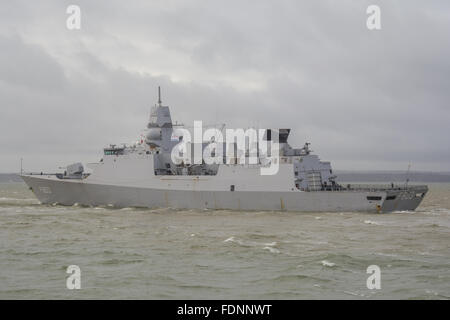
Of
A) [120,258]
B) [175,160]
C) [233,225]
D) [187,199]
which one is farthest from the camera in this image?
[175,160]

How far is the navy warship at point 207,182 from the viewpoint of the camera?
24594 mm

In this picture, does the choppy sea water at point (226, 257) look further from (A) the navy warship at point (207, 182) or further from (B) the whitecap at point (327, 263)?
(A) the navy warship at point (207, 182)

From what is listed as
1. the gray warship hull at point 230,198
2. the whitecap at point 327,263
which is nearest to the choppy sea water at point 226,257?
the whitecap at point 327,263

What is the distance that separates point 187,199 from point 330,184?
7.71 m

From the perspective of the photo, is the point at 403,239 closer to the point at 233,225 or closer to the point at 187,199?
the point at 233,225

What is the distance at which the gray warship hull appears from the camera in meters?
24.0

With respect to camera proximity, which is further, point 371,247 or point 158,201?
point 158,201

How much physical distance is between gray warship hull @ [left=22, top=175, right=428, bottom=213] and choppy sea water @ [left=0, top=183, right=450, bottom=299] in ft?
5.45

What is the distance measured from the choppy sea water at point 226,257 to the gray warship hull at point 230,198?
5.45 feet

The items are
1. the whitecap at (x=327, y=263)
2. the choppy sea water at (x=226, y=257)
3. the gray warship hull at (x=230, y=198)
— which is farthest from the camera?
the gray warship hull at (x=230, y=198)

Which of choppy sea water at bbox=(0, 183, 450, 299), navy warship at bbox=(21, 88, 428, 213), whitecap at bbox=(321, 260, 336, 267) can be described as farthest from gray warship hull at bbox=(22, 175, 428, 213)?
whitecap at bbox=(321, 260, 336, 267)

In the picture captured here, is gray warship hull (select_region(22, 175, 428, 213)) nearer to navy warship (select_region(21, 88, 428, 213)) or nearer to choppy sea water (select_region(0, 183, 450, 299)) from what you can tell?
navy warship (select_region(21, 88, 428, 213))

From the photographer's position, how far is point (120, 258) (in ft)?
43.6
